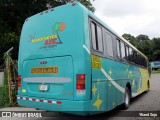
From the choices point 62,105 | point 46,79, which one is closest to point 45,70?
point 46,79

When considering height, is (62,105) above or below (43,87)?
below

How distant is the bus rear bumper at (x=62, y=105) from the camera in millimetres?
6191

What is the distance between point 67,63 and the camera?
21.5 feet

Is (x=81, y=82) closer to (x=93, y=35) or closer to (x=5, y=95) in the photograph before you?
(x=93, y=35)

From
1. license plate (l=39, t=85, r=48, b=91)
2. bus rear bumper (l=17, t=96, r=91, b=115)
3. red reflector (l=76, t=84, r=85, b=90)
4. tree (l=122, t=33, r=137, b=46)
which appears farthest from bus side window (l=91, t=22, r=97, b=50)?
tree (l=122, t=33, r=137, b=46)

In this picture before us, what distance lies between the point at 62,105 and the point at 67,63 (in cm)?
105

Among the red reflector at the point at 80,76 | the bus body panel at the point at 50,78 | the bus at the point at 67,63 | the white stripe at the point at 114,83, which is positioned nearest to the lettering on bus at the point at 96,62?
the bus at the point at 67,63

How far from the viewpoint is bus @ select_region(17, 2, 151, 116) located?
6.36 meters

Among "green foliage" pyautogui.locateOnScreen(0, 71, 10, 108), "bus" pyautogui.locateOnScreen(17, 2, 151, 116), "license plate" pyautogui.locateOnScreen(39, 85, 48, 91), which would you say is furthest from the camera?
"green foliage" pyautogui.locateOnScreen(0, 71, 10, 108)

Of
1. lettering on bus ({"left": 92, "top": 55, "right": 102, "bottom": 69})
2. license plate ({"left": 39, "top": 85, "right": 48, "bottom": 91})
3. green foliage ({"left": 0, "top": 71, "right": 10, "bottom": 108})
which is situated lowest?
green foliage ({"left": 0, "top": 71, "right": 10, "bottom": 108})

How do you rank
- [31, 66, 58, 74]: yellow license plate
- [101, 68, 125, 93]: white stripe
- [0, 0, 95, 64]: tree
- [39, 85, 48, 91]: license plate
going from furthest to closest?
[0, 0, 95, 64]: tree
[101, 68, 125, 93]: white stripe
[39, 85, 48, 91]: license plate
[31, 66, 58, 74]: yellow license plate

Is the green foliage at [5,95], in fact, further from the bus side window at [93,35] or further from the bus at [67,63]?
the bus side window at [93,35]

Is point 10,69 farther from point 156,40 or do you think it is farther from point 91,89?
point 156,40

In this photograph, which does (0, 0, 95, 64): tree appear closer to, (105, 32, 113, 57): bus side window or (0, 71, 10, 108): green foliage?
(0, 71, 10, 108): green foliage
